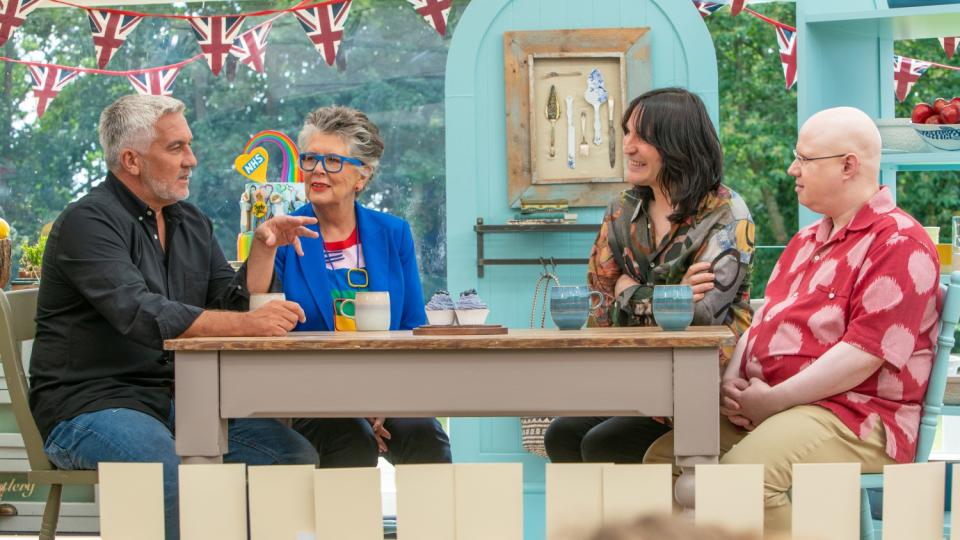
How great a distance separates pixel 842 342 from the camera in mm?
2662

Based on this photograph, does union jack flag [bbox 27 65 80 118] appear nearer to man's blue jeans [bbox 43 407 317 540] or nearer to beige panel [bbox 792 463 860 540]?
man's blue jeans [bbox 43 407 317 540]

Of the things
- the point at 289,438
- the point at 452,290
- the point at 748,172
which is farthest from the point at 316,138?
the point at 748,172

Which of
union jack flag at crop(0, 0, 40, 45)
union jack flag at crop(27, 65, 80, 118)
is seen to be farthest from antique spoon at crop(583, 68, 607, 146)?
union jack flag at crop(27, 65, 80, 118)

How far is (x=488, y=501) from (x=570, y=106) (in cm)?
358

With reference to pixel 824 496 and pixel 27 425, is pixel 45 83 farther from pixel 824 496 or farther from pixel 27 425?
pixel 824 496

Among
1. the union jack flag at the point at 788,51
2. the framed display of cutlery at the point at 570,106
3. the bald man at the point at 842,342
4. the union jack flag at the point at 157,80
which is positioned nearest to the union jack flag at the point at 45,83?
the union jack flag at the point at 157,80

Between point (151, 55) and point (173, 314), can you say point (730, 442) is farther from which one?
point (151, 55)

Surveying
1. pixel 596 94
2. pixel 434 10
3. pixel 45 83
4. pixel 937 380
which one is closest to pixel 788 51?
pixel 434 10

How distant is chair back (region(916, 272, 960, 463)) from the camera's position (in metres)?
2.64

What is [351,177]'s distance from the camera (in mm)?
3410

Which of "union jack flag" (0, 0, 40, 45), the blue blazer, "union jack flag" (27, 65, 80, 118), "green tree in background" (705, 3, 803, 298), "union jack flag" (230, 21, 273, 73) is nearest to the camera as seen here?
the blue blazer

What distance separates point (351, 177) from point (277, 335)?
907mm

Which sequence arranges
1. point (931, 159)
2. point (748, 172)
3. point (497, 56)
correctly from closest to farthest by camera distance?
point (931, 159)
point (497, 56)
point (748, 172)

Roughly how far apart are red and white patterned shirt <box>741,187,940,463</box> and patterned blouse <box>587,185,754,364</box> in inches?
6.6
